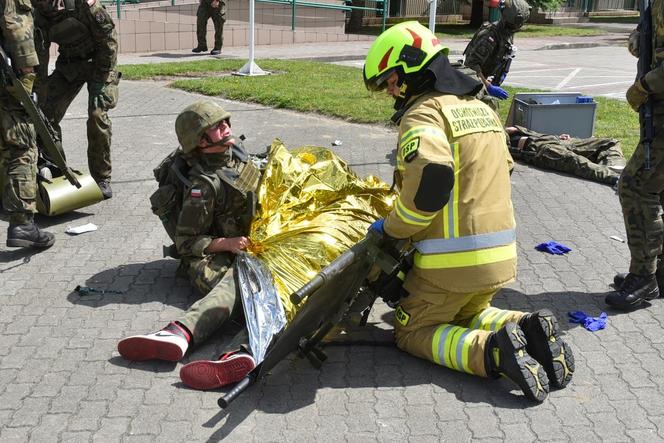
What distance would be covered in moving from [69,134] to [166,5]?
1011 cm

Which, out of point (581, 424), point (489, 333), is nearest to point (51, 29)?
point (489, 333)

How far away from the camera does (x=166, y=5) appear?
18.3 metres

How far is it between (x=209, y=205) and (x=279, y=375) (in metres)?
1.22

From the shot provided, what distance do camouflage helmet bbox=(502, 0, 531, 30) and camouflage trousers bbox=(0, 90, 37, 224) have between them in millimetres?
4840

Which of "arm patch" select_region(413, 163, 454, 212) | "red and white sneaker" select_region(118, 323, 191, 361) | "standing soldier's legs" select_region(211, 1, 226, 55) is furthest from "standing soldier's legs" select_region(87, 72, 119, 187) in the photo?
"standing soldier's legs" select_region(211, 1, 226, 55)

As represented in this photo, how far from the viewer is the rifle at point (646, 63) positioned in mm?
4703

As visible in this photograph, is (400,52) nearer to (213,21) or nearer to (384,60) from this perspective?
(384,60)

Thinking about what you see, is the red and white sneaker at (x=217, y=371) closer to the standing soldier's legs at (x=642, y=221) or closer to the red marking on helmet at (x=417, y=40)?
the red marking on helmet at (x=417, y=40)

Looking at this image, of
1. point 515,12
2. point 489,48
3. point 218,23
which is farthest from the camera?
point 218,23

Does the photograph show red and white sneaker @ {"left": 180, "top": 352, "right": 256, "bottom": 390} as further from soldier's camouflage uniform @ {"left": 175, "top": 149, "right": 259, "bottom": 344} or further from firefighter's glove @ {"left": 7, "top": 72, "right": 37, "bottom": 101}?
firefighter's glove @ {"left": 7, "top": 72, "right": 37, "bottom": 101}

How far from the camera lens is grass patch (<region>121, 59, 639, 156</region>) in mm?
10461

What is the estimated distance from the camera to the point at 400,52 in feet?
12.5

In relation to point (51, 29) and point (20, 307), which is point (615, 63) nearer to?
point (51, 29)

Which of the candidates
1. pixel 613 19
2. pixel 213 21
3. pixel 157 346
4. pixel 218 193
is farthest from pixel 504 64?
pixel 613 19
